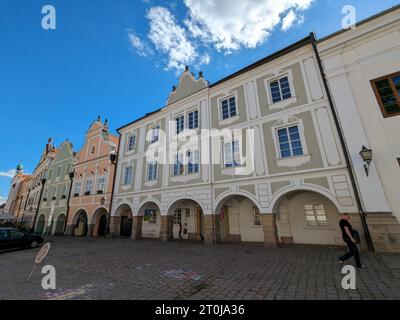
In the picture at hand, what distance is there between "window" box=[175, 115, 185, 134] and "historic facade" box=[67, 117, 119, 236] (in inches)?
342

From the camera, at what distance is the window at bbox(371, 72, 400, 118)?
332 inches

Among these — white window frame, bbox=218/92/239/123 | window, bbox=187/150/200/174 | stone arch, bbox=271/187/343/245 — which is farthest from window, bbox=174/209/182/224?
white window frame, bbox=218/92/239/123

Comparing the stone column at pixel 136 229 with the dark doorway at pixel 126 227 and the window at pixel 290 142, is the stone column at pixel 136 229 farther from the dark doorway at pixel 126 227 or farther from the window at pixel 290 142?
the window at pixel 290 142

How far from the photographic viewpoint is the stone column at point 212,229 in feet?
39.1

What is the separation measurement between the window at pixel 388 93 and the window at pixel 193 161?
10161 millimetres

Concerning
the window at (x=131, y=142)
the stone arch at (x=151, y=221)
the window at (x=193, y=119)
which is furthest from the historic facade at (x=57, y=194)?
the window at (x=193, y=119)

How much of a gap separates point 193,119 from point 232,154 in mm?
4817

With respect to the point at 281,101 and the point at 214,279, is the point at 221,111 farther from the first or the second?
the point at 214,279

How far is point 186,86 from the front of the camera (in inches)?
652

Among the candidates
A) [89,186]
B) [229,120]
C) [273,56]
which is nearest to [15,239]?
A: [89,186]

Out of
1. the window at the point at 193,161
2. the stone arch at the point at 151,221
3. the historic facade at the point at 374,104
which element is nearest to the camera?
the historic facade at the point at 374,104
